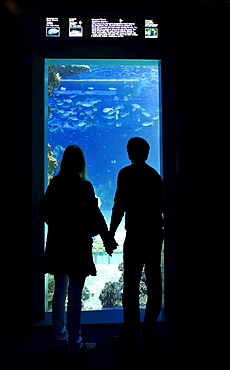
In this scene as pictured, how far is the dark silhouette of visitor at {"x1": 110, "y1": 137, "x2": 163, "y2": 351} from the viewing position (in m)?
2.44

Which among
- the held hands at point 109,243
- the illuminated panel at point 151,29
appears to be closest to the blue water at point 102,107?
the illuminated panel at point 151,29

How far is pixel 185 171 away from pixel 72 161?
1.44m

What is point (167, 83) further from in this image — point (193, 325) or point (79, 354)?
point (79, 354)

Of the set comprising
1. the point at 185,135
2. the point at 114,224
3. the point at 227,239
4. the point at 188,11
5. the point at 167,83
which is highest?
the point at 188,11

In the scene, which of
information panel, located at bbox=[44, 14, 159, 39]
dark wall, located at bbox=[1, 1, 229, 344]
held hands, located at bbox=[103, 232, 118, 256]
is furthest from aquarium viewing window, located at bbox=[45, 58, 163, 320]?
held hands, located at bbox=[103, 232, 118, 256]

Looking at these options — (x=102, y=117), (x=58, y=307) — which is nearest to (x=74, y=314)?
(x=58, y=307)

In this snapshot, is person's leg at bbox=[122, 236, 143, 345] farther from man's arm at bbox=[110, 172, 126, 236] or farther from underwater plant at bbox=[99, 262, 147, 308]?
underwater plant at bbox=[99, 262, 147, 308]

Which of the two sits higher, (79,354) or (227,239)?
(227,239)

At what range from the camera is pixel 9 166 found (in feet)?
10.5

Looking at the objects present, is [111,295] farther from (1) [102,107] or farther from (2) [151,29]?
(1) [102,107]

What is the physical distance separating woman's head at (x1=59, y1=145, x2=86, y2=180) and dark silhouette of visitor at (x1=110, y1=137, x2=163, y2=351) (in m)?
0.38

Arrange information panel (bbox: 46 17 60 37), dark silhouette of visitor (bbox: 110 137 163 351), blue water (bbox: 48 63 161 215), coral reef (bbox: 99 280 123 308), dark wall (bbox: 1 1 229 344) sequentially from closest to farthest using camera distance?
dark silhouette of visitor (bbox: 110 137 163 351), dark wall (bbox: 1 1 229 344), information panel (bbox: 46 17 60 37), coral reef (bbox: 99 280 123 308), blue water (bbox: 48 63 161 215)

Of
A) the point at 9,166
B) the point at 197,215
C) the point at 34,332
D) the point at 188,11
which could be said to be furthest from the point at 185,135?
the point at 34,332

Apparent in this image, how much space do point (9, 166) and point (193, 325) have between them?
265 cm
